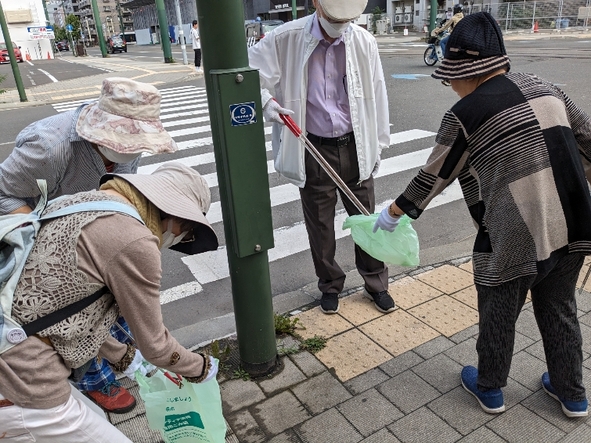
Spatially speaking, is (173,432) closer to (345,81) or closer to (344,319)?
(344,319)

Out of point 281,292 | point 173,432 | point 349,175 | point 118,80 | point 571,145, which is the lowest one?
point 281,292

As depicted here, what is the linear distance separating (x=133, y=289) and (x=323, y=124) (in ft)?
6.39

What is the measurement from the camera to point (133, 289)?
1.48m

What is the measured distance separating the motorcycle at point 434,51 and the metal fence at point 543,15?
1685cm

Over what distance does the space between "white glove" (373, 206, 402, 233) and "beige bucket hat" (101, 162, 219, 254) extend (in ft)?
3.15

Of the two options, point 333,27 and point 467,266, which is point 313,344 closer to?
point 467,266

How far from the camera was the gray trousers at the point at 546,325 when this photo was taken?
7.34 feet

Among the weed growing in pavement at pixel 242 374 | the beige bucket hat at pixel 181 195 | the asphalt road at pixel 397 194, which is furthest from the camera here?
the asphalt road at pixel 397 194

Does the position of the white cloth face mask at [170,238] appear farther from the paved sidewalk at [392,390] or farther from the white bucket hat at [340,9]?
the white bucket hat at [340,9]

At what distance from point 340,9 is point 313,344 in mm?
1859

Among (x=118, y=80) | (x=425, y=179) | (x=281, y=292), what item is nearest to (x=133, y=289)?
(x=118, y=80)

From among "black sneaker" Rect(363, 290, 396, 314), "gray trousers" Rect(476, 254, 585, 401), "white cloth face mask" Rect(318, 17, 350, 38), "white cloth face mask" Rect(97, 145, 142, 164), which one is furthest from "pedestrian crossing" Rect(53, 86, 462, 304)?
"gray trousers" Rect(476, 254, 585, 401)

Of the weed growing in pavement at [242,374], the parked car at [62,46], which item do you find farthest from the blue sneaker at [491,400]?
the parked car at [62,46]

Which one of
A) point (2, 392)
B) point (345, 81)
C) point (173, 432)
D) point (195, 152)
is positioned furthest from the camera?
point (195, 152)
